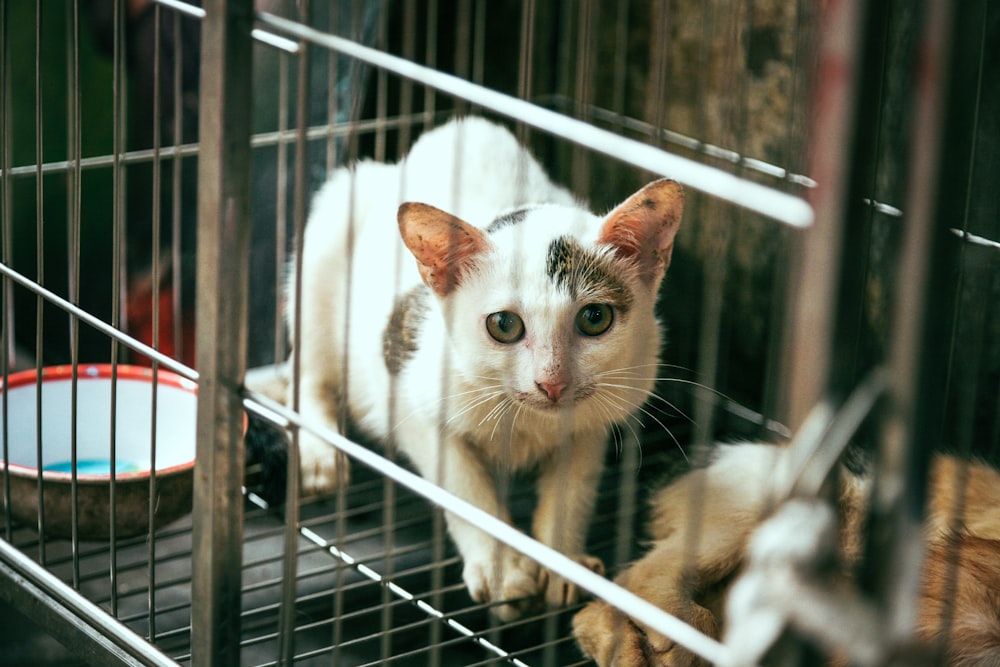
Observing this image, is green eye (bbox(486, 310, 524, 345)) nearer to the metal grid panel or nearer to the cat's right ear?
the cat's right ear

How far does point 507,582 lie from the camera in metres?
1.59

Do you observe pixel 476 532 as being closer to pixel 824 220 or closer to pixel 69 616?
pixel 69 616

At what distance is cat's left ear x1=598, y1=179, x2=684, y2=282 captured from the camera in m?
1.27

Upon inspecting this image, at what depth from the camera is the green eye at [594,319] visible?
147 cm

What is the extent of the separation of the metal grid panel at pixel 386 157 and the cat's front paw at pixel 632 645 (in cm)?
4

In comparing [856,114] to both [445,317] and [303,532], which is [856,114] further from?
[303,532]

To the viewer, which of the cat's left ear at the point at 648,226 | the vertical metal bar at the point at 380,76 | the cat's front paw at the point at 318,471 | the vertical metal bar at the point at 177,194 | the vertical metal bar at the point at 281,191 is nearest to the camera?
the cat's left ear at the point at 648,226

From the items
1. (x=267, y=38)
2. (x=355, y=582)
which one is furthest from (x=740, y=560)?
(x=267, y=38)

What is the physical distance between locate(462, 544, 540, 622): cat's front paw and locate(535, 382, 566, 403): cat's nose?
280mm

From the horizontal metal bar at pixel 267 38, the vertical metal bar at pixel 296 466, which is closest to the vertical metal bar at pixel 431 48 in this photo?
the horizontal metal bar at pixel 267 38

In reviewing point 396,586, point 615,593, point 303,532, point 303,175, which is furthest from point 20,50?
point 615,593

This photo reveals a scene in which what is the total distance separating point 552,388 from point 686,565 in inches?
9.9

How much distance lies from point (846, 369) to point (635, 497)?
122 cm

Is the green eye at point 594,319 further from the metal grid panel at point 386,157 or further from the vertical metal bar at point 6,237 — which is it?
the vertical metal bar at point 6,237
